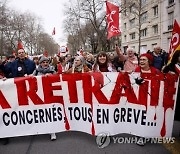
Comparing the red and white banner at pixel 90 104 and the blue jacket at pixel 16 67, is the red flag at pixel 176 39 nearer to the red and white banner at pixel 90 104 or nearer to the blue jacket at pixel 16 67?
the red and white banner at pixel 90 104

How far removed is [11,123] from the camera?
4.57 meters

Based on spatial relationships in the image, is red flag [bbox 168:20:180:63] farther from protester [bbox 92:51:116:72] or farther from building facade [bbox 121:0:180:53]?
building facade [bbox 121:0:180:53]

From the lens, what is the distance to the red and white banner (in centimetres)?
427

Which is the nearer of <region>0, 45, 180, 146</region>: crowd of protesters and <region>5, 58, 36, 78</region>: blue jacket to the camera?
<region>0, 45, 180, 146</region>: crowd of protesters

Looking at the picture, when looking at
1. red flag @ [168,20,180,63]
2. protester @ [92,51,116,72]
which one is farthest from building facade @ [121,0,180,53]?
red flag @ [168,20,180,63]

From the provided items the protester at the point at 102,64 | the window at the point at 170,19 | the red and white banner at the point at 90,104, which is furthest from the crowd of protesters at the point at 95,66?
the window at the point at 170,19

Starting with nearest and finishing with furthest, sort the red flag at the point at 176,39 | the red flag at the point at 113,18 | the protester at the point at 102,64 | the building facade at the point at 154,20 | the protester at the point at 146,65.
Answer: the red flag at the point at 176,39 < the protester at the point at 146,65 < the protester at the point at 102,64 < the red flag at the point at 113,18 < the building facade at the point at 154,20

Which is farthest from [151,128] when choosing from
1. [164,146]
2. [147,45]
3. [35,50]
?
[35,50]

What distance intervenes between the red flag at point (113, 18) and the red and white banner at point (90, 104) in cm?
284

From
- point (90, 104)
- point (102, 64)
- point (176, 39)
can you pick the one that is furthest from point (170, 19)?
point (90, 104)

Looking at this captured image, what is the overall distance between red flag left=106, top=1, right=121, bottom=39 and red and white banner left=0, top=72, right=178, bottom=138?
9.30 feet

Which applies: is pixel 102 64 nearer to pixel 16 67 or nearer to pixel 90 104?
pixel 90 104

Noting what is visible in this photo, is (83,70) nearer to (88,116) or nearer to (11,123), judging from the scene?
(88,116)

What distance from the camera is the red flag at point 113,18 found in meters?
6.95
